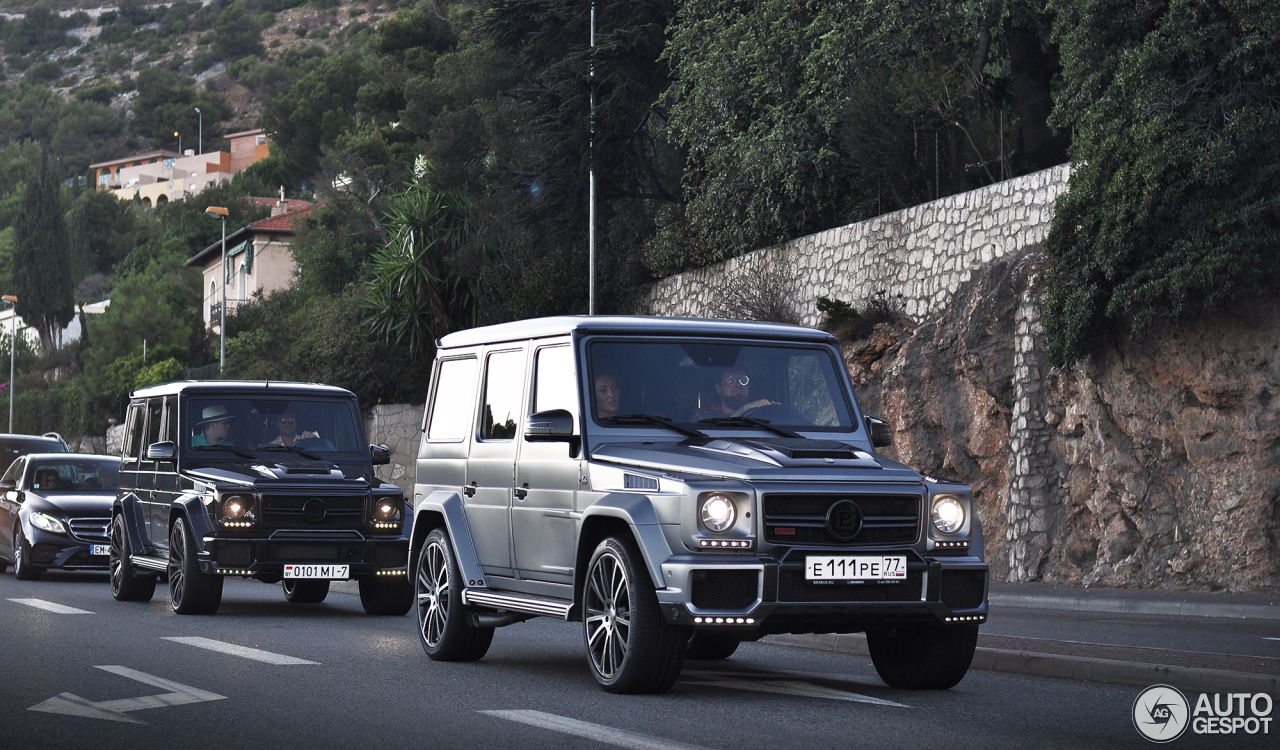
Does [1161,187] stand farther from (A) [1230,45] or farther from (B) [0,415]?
(B) [0,415]

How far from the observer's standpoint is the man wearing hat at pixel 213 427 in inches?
609

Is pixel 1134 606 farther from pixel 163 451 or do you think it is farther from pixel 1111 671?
pixel 163 451

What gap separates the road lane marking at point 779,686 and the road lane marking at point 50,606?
7395mm

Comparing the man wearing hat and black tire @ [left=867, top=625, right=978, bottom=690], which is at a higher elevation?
the man wearing hat

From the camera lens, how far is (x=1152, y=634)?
504 inches

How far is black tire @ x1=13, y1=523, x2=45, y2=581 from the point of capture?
66.5 feet

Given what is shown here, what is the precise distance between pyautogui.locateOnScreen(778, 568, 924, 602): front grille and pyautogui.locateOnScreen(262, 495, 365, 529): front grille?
7.37 meters

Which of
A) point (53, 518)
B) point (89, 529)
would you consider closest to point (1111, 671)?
point (89, 529)

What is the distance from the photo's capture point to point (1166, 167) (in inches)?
706

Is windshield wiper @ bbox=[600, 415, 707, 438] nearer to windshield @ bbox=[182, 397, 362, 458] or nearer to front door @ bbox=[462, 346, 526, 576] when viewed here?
front door @ bbox=[462, 346, 526, 576]

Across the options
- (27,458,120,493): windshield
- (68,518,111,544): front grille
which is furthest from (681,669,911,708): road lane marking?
(27,458,120,493): windshield

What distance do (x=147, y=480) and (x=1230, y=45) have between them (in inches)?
501

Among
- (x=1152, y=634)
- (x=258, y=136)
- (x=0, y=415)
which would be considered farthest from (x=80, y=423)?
(x=258, y=136)

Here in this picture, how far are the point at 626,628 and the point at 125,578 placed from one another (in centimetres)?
937
